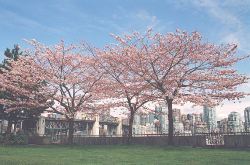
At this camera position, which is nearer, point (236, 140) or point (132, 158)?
point (132, 158)

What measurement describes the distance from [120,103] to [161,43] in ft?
32.5

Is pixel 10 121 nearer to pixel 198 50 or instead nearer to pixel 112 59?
pixel 112 59

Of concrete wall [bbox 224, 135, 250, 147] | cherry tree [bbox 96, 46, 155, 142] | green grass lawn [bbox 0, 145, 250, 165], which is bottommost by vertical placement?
green grass lawn [bbox 0, 145, 250, 165]

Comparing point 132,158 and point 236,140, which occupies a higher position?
point 236,140

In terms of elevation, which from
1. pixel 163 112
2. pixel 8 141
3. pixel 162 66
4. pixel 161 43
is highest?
pixel 161 43

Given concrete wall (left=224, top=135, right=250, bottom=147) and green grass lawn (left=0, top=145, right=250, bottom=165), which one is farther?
concrete wall (left=224, top=135, right=250, bottom=147)

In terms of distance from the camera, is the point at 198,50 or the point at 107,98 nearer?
the point at 198,50

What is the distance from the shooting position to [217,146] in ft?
82.6

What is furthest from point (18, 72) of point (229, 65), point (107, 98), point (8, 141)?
point (229, 65)

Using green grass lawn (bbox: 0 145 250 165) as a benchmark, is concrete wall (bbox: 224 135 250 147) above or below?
above

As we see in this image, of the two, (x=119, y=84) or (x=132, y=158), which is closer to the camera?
(x=132, y=158)

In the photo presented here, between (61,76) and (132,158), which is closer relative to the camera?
(132,158)

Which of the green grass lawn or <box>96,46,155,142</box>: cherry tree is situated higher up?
<box>96,46,155,142</box>: cherry tree

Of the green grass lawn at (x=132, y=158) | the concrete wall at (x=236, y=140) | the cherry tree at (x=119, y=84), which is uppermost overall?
the cherry tree at (x=119, y=84)
